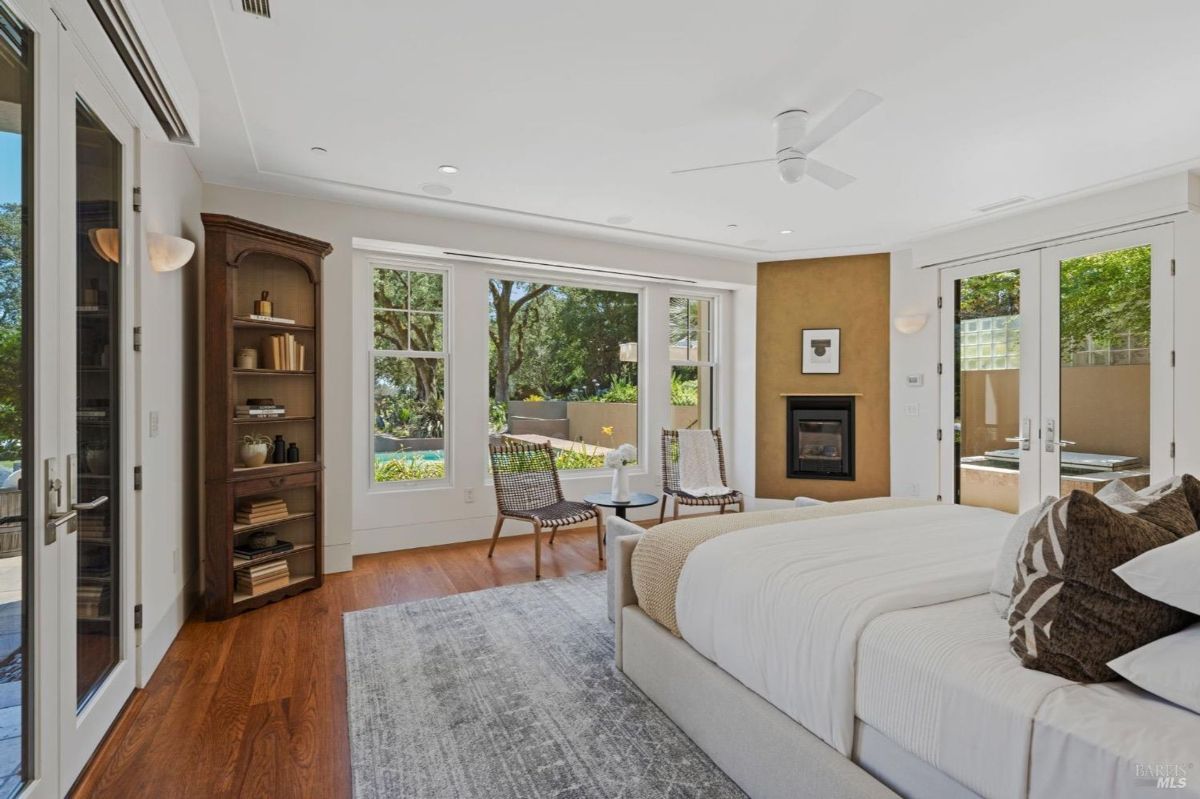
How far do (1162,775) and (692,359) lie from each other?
527 centimetres

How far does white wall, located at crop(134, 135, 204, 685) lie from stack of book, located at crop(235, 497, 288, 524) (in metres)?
0.25

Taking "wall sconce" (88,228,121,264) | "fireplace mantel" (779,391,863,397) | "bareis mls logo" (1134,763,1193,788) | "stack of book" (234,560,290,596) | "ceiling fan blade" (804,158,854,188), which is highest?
"ceiling fan blade" (804,158,854,188)

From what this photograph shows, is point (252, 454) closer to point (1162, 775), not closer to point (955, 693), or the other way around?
point (955, 693)

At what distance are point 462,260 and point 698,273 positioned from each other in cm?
219

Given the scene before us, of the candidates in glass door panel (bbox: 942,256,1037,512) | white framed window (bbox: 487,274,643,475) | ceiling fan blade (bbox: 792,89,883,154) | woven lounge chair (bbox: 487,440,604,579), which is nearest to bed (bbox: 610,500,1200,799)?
ceiling fan blade (bbox: 792,89,883,154)

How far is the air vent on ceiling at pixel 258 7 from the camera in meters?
2.04

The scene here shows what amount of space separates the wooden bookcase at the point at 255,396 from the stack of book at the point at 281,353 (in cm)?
6

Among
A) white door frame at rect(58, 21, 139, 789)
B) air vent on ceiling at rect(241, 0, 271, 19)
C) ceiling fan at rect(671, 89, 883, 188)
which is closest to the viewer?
white door frame at rect(58, 21, 139, 789)

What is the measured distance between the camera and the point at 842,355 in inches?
226

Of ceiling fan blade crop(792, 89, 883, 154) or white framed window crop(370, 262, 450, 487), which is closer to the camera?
ceiling fan blade crop(792, 89, 883, 154)

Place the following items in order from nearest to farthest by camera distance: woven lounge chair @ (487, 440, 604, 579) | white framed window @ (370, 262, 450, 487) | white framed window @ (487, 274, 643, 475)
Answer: woven lounge chair @ (487, 440, 604, 579) → white framed window @ (370, 262, 450, 487) → white framed window @ (487, 274, 643, 475)

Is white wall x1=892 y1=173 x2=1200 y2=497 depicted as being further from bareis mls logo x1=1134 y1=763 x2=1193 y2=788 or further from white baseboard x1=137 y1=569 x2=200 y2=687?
white baseboard x1=137 y1=569 x2=200 y2=687

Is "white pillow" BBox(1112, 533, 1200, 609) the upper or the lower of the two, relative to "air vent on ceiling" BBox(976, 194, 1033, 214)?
lower

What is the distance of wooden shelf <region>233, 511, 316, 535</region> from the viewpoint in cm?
338
